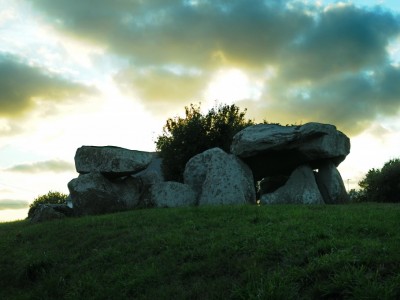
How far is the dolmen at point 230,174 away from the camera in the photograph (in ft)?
76.7

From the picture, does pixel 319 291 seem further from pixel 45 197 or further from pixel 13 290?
pixel 45 197

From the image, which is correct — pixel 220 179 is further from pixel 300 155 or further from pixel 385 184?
pixel 385 184

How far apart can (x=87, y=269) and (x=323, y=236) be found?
22.2ft

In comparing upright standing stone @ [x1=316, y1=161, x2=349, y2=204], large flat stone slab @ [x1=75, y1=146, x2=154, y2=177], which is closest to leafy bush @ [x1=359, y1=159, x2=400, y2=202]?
upright standing stone @ [x1=316, y1=161, x2=349, y2=204]

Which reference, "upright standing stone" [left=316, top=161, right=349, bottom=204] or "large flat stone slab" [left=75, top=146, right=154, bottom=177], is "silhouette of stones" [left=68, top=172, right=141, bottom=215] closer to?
"large flat stone slab" [left=75, top=146, right=154, bottom=177]

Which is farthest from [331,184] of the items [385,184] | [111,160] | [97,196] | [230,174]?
[97,196]

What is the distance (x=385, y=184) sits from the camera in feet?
90.2

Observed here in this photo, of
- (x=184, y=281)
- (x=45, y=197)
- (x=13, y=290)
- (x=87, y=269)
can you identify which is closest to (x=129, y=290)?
(x=184, y=281)

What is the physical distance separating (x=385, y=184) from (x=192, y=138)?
13.4 metres

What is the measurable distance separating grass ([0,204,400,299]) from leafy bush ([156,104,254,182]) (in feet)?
51.8

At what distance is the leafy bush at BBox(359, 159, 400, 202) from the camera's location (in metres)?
27.2

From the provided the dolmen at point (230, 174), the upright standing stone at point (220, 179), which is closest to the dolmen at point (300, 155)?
the dolmen at point (230, 174)

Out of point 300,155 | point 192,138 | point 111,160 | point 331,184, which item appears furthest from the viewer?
point 192,138

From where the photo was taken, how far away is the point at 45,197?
43.7 meters
